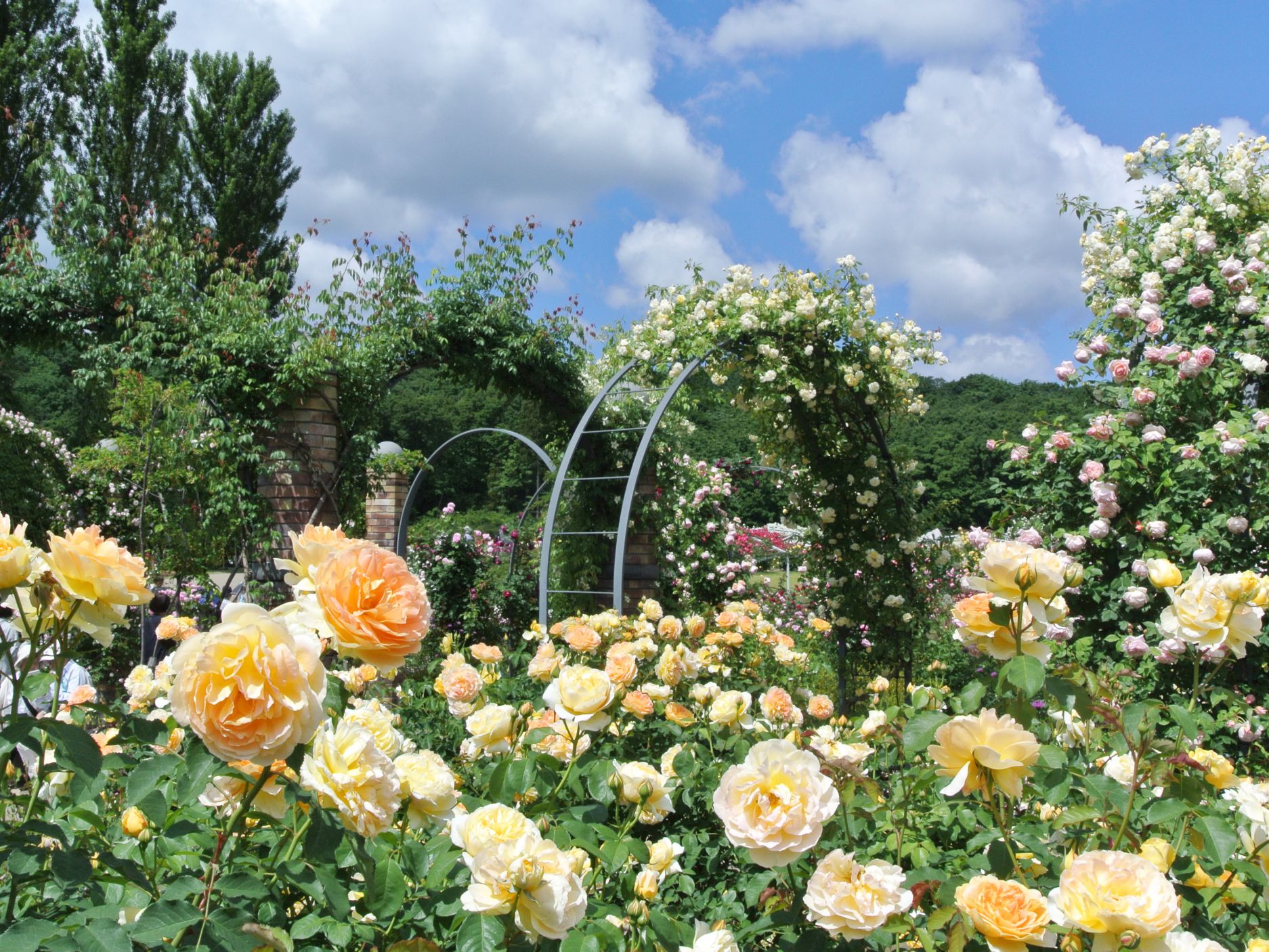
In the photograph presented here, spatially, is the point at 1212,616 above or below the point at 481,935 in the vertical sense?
above

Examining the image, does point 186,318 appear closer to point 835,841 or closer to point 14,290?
point 14,290

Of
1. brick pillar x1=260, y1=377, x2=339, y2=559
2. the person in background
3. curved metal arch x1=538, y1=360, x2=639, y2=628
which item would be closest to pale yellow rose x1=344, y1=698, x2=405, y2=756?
curved metal arch x1=538, y1=360, x2=639, y2=628

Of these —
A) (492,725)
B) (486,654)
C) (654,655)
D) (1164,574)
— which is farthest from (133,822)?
(1164,574)

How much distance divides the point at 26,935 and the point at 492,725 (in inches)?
22.2

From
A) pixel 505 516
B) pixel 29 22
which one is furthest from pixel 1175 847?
pixel 505 516

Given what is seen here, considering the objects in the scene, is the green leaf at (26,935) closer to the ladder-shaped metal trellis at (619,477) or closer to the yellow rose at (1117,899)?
the yellow rose at (1117,899)

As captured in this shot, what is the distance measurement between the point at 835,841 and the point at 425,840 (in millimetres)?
469

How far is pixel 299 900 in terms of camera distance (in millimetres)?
873

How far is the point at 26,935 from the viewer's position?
2.18 feet

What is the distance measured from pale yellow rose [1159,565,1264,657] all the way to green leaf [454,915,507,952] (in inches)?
30.0

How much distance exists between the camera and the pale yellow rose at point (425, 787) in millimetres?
857

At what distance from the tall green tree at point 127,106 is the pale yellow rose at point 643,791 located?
12.5 m

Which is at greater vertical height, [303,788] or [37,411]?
[37,411]

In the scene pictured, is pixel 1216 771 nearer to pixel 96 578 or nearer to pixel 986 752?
pixel 986 752
